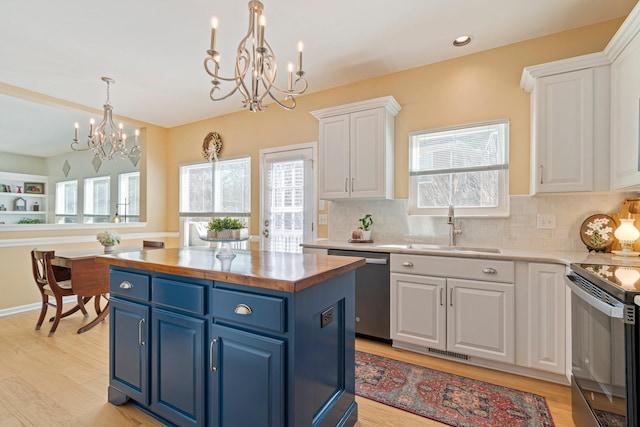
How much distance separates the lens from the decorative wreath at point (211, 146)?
4812 mm

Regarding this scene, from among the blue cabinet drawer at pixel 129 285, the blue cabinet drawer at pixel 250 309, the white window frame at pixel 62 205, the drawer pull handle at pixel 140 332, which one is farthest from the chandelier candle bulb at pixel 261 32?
the white window frame at pixel 62 205

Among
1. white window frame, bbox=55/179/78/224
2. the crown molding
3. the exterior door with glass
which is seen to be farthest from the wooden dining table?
white window frame, bbox=55/179/78/224

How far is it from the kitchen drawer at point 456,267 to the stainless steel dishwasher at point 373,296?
0.44ft

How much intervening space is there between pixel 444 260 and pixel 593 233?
3.76ft

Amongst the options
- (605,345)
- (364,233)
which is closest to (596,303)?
(605,345)

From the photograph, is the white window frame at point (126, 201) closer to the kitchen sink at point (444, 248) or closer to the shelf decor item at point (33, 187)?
the shelf decor item at point (33, 187)

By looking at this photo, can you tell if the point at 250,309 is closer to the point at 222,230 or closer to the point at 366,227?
the point at 222,230

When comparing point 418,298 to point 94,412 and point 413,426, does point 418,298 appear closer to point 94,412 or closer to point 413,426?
point 413,426

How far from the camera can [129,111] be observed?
182 inches

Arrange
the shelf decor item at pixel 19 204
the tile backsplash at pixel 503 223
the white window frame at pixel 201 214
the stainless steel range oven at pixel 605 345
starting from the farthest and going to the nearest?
the shelf decor item at pixel 19 204, the white window frame at pixel 201 214, the tile backsplash at pixel 503 223, the stainless steel range oven at pixel 605 345

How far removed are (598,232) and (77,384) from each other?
4.08 metres

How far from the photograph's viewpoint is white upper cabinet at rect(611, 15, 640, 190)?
75.0 inches

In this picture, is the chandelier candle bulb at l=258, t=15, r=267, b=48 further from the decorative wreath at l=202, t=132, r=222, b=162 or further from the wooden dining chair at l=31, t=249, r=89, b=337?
the decorative wreath at l=202, t=132, r=222, b=162

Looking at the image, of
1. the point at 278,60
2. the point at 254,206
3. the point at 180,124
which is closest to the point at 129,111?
the point at 180,124
